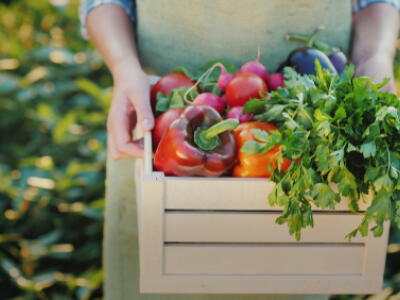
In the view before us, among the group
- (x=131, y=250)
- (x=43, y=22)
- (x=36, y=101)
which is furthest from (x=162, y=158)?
(x=43, y=22)

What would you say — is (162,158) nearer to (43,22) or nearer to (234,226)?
(234,226)

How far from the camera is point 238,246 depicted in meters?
1.29

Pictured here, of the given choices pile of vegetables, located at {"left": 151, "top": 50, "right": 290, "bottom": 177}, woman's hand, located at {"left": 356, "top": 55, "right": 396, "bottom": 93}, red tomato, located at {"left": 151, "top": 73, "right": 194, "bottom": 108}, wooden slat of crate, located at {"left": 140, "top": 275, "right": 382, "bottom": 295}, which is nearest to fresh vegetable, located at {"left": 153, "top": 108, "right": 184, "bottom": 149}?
pile of vegetables, located at {"left": 151, "top": 50, "right": 290, "bottom": 177}

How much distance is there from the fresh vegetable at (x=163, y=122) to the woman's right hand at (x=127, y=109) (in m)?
0.03

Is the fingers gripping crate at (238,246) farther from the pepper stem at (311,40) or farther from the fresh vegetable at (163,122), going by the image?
the pepper stem at (311,40)

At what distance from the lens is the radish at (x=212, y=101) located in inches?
56.9

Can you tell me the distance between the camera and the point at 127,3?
1724mm

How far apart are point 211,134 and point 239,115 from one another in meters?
0.14

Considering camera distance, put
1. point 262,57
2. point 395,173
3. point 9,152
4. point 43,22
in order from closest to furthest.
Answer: point 395,173 < point 262,57 < point 9,152 < point 43,22

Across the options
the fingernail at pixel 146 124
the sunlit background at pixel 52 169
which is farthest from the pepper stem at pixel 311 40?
the sunlit background at pixel 52 169

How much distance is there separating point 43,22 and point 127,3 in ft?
6.11

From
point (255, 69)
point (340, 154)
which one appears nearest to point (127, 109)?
point (255, 69)

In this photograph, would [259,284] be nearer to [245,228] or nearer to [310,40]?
[245,228]

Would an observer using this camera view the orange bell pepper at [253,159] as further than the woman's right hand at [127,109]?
No
